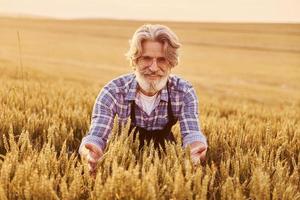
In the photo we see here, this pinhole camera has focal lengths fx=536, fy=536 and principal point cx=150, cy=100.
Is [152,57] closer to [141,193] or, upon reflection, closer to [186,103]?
[186,103]

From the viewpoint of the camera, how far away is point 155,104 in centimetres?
367

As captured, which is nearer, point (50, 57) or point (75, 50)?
point (50, 57)

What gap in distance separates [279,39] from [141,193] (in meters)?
49.9

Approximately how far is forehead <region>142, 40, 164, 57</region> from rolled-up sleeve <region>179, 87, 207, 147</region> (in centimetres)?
37

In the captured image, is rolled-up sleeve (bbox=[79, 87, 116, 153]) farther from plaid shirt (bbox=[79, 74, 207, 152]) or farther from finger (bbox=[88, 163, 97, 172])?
finger (bbox=[88, 163, 97, 172])

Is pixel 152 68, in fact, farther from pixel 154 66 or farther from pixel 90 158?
pixel 90 158

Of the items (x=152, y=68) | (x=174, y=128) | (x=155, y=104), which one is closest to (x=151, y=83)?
(x=152, y=68)

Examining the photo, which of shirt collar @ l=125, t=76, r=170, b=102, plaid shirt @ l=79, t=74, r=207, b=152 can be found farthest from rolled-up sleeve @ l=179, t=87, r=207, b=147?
shirt collar @ l=125, t=76, r=170, b=102

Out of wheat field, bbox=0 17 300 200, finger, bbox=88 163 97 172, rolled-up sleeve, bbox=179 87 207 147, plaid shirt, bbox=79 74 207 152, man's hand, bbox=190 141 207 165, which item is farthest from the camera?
plaid shirt, bbox=79 74 207 152

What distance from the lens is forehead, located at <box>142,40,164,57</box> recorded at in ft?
11.3

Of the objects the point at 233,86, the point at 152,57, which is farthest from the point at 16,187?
the point at 233,86

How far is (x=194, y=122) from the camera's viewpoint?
352 centimetres

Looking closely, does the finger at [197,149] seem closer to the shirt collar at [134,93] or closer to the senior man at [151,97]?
the senior man at [151,97]

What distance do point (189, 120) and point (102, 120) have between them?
22.6 inches
